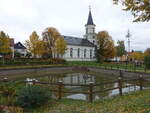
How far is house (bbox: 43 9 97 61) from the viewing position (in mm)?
59562

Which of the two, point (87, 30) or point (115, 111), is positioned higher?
point (87, 30)

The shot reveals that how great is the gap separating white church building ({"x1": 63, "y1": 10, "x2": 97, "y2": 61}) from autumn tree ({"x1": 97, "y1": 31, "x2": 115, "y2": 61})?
993cm

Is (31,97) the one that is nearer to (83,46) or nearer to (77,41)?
(83,46)

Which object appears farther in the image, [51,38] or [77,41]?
[77,41]

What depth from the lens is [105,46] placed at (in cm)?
5412

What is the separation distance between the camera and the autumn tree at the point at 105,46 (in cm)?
5356

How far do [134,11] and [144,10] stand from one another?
0.39 meters

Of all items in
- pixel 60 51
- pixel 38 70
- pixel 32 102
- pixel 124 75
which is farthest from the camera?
pixel 60 51

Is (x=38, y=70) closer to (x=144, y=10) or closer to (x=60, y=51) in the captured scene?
(x=60, y=51)

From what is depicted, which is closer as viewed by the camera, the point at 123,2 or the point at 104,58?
the point at 123,2

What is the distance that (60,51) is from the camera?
46.2m

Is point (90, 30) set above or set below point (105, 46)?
above

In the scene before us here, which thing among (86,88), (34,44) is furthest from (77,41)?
(86,88)

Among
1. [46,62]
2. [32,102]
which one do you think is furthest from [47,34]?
[32,102]
